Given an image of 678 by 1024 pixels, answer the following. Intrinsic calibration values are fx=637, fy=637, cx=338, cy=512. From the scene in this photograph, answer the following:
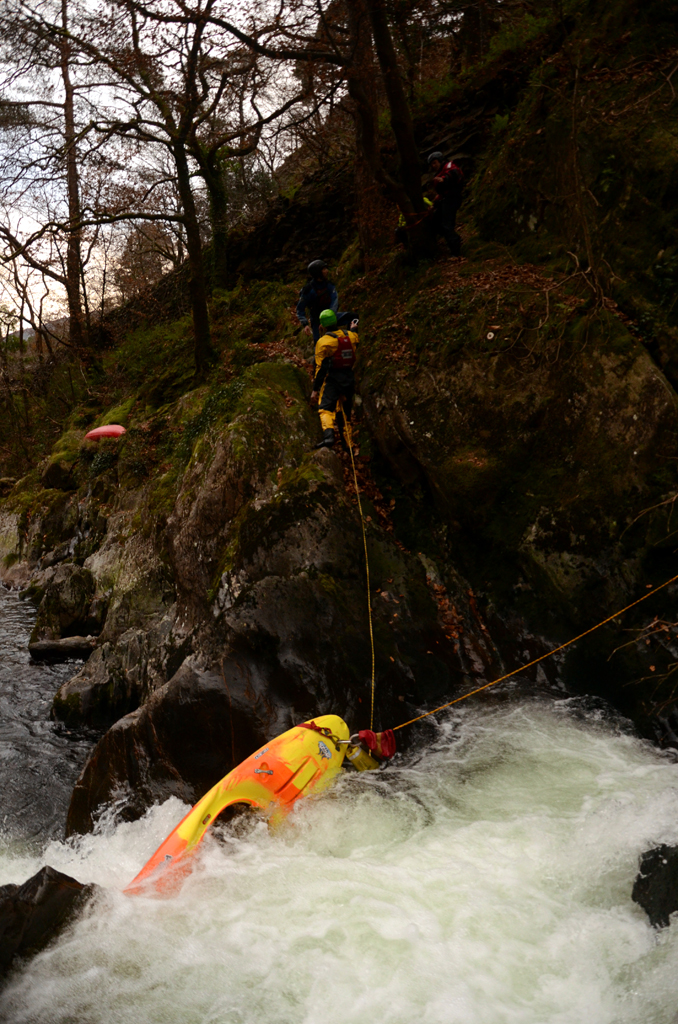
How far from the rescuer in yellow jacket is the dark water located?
16.7ft

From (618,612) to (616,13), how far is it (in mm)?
7835

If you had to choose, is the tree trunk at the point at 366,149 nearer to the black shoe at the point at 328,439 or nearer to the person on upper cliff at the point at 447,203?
the person on upper cliff at the point at 447,203

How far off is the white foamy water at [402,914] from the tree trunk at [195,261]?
28.6 feet

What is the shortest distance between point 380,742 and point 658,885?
248 cm

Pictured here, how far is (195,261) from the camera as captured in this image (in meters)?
11.3

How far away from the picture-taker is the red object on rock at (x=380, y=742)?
575cm

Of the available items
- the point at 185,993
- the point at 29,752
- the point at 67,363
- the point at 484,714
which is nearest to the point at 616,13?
the point at 484,714

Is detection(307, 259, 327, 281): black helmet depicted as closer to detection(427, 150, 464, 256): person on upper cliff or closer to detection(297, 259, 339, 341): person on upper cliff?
detection(297, 259, 339, 341): person on upper cliff

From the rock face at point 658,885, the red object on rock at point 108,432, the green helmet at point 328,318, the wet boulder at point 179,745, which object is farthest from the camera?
the red object on rock at point 108,432

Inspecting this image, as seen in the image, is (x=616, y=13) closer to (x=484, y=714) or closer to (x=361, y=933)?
(x=484, y=714)

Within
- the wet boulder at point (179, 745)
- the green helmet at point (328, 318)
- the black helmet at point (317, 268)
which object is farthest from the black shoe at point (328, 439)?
the wet boulder at point (179, 745)

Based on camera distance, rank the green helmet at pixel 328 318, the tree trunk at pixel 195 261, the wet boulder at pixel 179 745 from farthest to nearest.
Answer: the tree trunk at pixel 195 261, the green helmet at pixel 328 318, the wet boulder at pixel 179 745

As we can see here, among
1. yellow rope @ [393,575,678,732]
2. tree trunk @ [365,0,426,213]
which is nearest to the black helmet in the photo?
tree trunk @ [365,0,426,213]

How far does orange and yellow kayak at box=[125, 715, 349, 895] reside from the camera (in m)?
4.61
